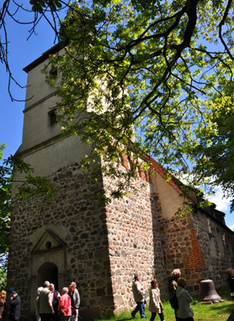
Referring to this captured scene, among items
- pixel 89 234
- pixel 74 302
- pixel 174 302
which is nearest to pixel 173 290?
pixel 174 302

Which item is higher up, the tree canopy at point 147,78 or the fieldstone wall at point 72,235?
the tree canopy at point 147,78

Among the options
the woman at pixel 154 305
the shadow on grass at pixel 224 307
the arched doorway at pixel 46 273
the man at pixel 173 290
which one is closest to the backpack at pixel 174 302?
the man at pixel 173 290

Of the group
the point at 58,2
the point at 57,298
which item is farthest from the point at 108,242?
the point at 58,2

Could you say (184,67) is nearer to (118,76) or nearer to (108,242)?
(118,76)

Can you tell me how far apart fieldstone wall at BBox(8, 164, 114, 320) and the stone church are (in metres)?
0.03

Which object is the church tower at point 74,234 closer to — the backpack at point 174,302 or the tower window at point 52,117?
the tower window at point 52,117

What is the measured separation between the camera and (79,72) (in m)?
7.22

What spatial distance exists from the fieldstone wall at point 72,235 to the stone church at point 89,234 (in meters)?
0.03

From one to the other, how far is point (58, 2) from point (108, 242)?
24.0 ft

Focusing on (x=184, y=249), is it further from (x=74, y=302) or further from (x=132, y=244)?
(x=74, y=302)

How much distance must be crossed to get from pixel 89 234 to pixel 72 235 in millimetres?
801

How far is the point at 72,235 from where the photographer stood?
387 inches

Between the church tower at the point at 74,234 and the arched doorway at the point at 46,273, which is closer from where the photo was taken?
the church tower at the point at 74,234

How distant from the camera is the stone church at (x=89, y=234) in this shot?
8.97m
